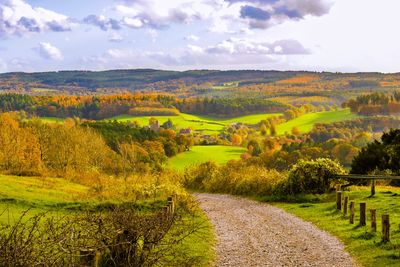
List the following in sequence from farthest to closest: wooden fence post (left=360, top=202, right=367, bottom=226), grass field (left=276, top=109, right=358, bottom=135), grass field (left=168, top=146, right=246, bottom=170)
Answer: grass field (left=276, top=109, right=358, bottom=135) < grass field (left=168, top=146, right=246, bottom=170) < wooden fence post (left=360, top=202, right=367, bottom=226)

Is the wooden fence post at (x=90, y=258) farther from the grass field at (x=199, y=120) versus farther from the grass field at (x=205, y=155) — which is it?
the grass field at (x=199, y=120)

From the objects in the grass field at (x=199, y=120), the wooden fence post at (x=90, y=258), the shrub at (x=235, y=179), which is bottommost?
the grass field at (x=199, y=120)

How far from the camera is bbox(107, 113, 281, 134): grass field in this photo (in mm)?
163875

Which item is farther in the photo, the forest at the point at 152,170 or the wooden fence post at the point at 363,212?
the wooden fence post at the point at 363,212

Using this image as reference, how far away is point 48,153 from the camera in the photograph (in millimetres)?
73438

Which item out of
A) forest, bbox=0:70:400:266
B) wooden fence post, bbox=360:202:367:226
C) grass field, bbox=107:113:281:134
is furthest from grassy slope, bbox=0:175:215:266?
grass field, bbox=107:113:281:134

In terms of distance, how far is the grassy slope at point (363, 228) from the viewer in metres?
17.5

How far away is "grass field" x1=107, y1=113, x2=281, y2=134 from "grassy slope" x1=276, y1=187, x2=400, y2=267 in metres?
121

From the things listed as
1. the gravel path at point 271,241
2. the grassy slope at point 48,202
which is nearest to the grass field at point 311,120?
the grassy slope at point 48,202

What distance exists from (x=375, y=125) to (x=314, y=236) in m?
133

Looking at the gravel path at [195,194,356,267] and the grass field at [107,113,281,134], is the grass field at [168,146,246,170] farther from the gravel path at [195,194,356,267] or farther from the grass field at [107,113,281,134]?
the gravel path at [195,194,356,267]

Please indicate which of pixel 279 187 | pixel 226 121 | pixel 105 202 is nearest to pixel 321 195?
pixel 279 187

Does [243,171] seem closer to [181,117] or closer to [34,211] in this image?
[34,211]

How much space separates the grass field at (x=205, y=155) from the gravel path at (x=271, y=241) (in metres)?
67.6
